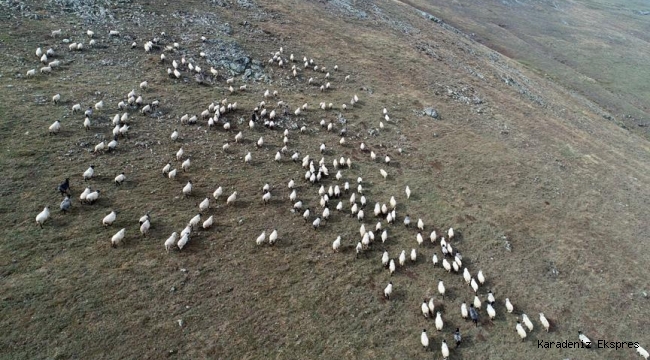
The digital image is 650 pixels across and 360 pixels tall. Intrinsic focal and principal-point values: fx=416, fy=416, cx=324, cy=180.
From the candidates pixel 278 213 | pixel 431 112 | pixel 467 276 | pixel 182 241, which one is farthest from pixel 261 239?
pixel 431 112

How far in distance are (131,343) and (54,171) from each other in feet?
50.4

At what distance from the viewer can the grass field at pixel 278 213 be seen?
75.8 ft

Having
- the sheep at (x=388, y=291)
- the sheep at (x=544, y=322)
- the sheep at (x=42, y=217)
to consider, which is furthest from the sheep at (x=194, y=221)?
the sheep at (x=544, y=322)

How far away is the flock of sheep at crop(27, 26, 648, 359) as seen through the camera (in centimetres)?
2762

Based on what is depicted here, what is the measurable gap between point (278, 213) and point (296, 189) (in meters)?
3.66

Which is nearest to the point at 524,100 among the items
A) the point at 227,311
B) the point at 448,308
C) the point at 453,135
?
the point at 453,135

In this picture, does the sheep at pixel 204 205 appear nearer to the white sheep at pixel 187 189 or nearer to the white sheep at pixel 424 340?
the white sheep at pixel 187 189

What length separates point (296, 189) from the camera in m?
35.0

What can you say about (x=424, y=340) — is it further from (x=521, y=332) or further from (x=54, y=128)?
(x=54, y=128)

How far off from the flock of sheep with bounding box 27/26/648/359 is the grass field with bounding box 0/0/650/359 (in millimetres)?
482

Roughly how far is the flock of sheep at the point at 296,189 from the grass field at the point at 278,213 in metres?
0.48

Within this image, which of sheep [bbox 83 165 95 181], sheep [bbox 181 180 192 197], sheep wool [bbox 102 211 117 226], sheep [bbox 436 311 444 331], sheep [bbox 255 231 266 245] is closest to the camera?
sheep [bbox 436 311 444 331]

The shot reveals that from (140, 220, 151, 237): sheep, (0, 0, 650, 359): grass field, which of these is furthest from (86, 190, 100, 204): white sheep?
(140, 220, 151, 237): sheep

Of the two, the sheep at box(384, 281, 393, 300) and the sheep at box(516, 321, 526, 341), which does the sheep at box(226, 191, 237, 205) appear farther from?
the sheep at box(516, 321, 526, 341)
